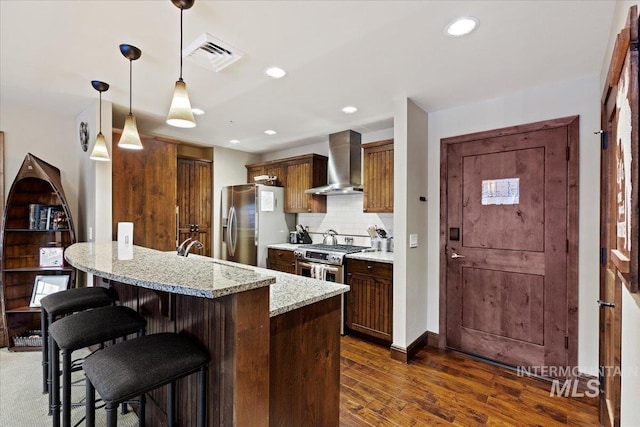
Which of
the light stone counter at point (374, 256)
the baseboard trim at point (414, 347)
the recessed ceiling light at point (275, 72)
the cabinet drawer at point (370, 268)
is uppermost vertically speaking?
the recessed ceiling light at point (275, 72)

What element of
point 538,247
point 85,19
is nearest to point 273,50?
point 85,19

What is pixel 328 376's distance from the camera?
5.40 ft

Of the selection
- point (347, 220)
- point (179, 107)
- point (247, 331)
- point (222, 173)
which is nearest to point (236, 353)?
point (247, 331)

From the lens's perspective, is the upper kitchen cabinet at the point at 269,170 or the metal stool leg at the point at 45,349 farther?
the upper kitchen cabinet at the point at 269,170

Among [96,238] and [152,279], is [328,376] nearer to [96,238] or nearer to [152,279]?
[152,279]

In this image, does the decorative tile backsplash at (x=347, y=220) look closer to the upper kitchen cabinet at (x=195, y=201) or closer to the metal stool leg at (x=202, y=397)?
the upper kitchen cabinet at (x=195, y=201)

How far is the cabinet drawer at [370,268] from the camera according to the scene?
3.17 m

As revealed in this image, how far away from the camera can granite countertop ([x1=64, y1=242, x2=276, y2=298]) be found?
1.07m

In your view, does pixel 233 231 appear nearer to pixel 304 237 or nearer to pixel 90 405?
pixel 304 237

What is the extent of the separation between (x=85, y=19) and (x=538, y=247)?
3.71 metres

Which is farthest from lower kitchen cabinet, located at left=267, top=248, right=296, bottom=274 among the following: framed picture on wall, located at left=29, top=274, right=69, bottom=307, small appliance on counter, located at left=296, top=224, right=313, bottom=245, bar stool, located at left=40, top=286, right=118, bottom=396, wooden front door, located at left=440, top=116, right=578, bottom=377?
framed picture on wall, located at left=29, top=274, right=69, bottom=307

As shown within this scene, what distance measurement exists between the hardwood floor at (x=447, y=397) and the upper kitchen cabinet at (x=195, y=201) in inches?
121

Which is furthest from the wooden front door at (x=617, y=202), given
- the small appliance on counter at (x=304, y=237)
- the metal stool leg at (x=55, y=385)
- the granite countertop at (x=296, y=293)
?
the small appliance on counter at (x=304, y=237)

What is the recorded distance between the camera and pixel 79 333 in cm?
152
